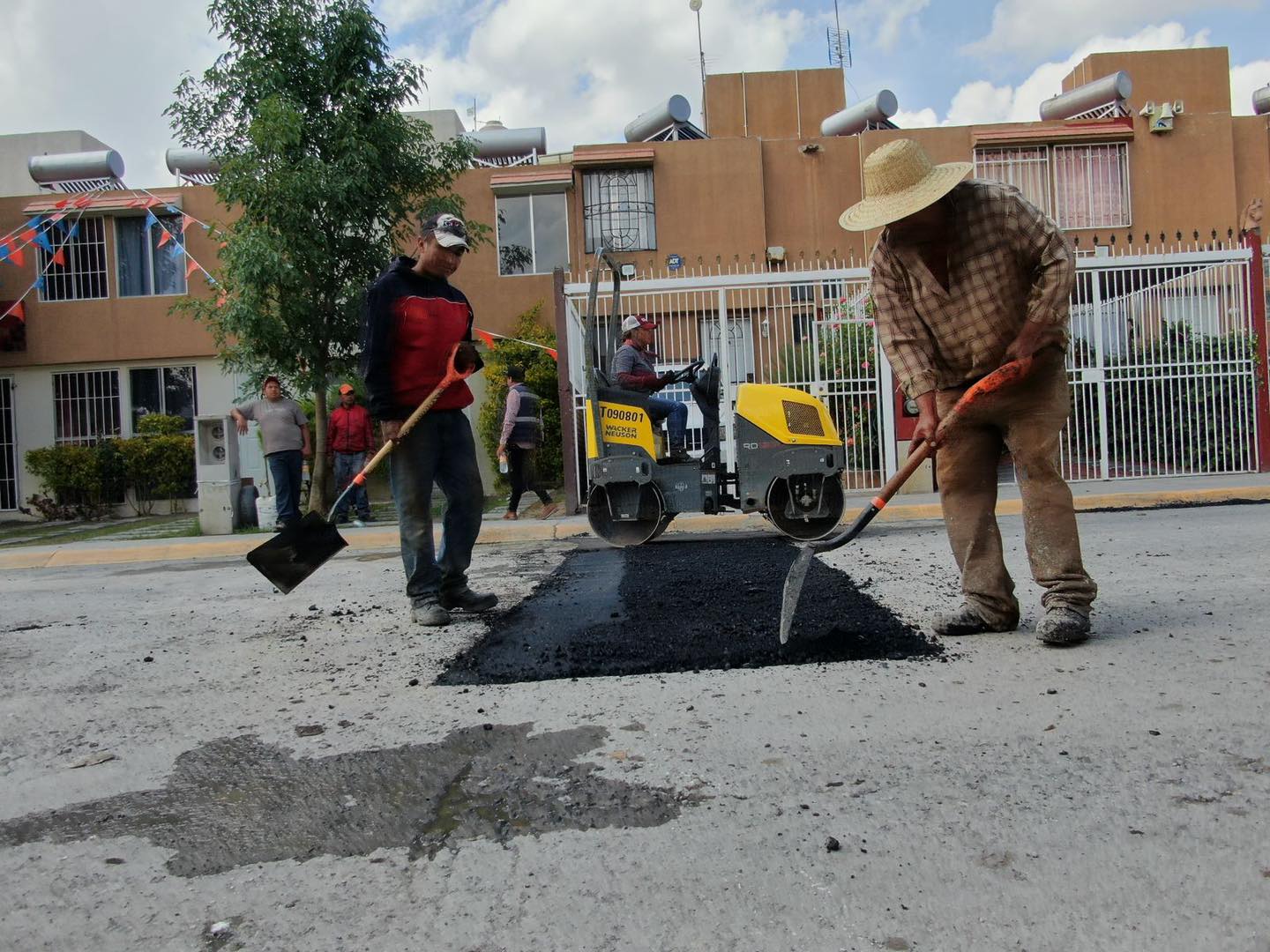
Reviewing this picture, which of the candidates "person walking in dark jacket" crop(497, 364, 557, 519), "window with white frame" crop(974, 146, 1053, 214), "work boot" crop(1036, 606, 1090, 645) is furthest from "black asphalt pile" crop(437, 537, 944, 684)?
"window with white frame" crop(974, 146, 1053, 214)

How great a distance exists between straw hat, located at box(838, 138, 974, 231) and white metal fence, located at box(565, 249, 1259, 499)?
7.13 metres

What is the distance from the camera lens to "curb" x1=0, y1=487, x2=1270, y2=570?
884 cm

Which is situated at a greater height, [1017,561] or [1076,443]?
[1076,443]

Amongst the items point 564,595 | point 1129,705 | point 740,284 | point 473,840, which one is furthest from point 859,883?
point 740,284

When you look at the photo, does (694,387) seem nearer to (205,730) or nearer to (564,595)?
(564,595)

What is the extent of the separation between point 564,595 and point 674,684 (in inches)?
80.5

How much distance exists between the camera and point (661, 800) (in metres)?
2.14

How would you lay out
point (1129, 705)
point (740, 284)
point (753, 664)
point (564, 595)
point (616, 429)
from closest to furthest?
point (1129, 705) < point (753, 664) < point (564, 595) < point (616, 429) < point (740, 284)

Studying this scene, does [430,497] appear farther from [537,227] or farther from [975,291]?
[537,227]

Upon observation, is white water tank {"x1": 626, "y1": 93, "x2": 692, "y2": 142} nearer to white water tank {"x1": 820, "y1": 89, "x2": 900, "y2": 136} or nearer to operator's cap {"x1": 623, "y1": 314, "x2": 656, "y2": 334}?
white water tank {"x1": 820, "y1": 89, "x2": 900, "y2": 136}

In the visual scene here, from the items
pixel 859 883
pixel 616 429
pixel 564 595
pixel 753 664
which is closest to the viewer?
pixel 859 883

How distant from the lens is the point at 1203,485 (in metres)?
9.84

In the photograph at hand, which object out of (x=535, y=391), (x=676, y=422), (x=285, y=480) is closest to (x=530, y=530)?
(x=676, y=422)

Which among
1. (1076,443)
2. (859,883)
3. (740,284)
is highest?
(740,284)
